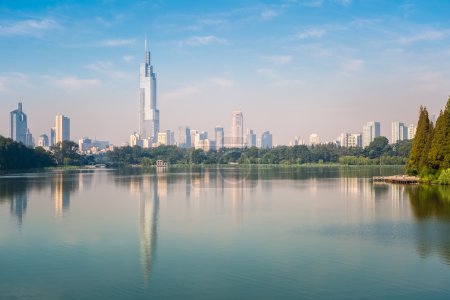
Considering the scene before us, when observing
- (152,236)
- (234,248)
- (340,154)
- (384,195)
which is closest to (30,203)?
(152,236)

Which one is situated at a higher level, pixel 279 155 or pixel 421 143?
pixel 421 143

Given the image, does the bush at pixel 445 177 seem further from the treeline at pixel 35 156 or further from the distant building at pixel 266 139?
the distant building at pixel 266 139

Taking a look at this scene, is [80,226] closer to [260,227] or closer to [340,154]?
[260,227]

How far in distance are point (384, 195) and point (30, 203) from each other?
59.8ft

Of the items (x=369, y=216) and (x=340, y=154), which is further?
(x=340, y=154)

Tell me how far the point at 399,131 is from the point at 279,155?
80830 millimetres

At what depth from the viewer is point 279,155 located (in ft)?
335

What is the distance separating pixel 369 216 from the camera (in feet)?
64.5

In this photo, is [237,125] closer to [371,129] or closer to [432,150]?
[371,129]

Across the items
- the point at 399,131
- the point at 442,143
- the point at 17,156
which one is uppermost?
the point at 399,131

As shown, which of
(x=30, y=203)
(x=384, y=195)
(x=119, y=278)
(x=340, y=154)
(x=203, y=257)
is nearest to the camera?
(x=119, y=278)

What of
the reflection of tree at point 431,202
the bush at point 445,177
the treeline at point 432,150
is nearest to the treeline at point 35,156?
the treeline at point 432,150

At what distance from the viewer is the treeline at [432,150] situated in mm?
33344

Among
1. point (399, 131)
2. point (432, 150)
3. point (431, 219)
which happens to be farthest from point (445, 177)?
point (399, 131)
